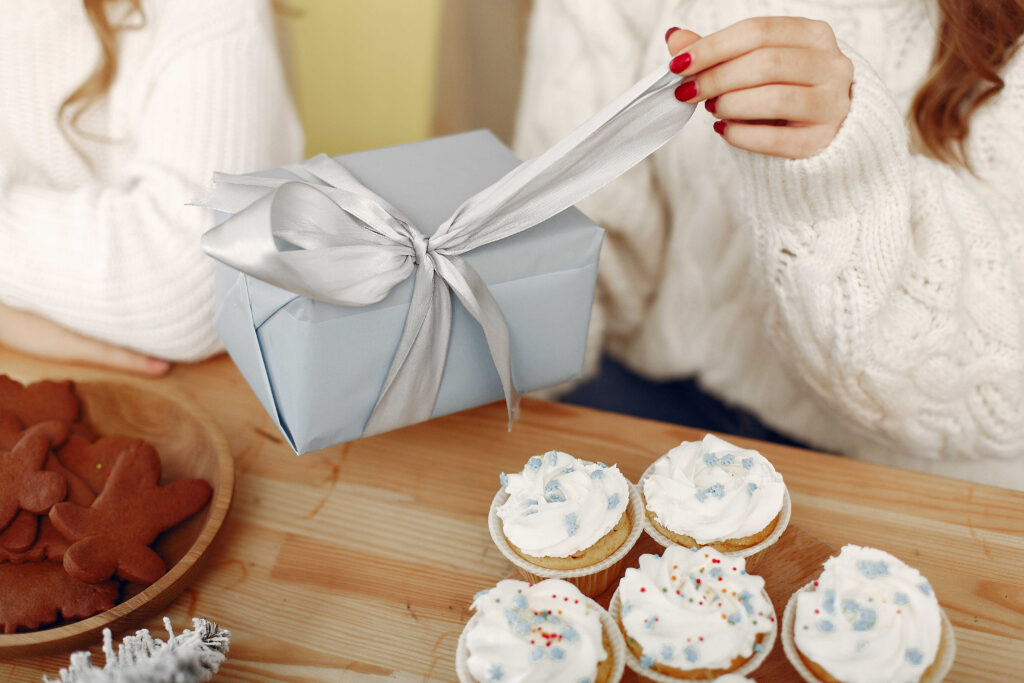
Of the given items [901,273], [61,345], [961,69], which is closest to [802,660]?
[901,273]

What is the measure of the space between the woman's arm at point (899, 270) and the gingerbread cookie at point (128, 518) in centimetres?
61

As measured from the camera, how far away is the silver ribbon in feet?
1.86

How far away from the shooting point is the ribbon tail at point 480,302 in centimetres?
62

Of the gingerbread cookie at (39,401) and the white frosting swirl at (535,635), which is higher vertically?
the gingerbread cookie at (39,401)

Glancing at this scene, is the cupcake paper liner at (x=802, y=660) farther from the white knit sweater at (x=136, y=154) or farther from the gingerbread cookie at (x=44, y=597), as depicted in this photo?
the white knit sweater at (x=136, y=154)

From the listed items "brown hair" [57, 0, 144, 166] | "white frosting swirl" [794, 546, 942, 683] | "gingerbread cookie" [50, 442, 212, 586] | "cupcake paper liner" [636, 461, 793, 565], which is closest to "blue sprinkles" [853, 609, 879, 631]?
"white frosting swirl" [794, 546, 942, 683]

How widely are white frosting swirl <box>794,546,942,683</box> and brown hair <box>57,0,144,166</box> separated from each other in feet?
3.35

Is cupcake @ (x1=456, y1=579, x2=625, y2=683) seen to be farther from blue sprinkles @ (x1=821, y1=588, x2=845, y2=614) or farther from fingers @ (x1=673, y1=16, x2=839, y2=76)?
fingers @ (x1=673, y1=16, x2=839, y2=76)

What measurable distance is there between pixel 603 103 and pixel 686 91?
1.50 ft

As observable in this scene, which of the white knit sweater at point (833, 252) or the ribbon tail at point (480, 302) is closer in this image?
the ribbon tail at point (480, 302)

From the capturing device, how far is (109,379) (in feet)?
2.71

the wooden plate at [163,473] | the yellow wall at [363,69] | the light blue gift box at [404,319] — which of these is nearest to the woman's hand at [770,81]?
the light blue gift box at [404,319]

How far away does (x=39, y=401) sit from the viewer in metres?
0.79

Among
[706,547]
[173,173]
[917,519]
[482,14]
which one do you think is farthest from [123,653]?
[482,14]
